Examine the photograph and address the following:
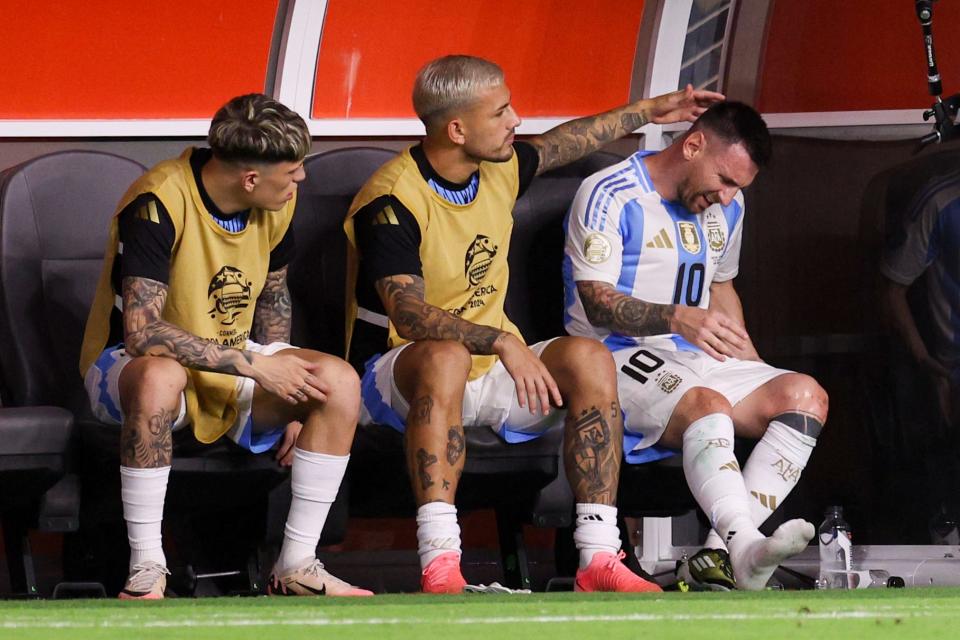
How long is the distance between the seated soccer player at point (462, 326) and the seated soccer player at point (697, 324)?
19 cm

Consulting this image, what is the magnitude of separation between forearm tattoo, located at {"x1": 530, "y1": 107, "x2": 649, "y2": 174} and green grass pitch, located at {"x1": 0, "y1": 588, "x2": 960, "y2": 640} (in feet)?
5.54

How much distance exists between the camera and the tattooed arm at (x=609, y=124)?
3.68 meters

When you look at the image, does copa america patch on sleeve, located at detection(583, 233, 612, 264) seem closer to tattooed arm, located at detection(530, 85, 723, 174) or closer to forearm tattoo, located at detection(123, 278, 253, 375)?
tattooed arm, located at detection(530, 85, 723, 174)

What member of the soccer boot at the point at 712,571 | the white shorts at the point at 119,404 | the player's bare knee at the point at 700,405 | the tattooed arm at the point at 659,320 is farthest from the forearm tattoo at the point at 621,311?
the white shorts at the point at 119,404

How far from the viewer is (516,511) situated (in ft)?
11.6

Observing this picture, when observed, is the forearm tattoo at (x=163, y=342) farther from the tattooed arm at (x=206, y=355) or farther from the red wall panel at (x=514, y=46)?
the red wall panel at (x=514, y=46)

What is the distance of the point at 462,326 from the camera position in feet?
10.1

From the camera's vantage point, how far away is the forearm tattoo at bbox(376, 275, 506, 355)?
10.0 feet

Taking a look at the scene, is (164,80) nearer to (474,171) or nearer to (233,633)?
(474,171)

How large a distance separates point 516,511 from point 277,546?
597 millimetres

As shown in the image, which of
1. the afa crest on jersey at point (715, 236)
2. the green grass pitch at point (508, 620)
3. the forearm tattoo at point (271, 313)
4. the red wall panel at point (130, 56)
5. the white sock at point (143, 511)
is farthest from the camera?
the red wall panel at point (130, 56)

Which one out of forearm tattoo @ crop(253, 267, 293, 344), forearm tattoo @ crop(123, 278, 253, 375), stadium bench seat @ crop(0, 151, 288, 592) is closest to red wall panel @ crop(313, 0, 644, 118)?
stadium bench seat @ crop(0, 151, 288, 592)

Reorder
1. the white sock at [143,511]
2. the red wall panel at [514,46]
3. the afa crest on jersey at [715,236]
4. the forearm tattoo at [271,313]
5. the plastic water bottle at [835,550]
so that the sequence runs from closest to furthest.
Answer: the white sock at [143,511] → the forearm tattoo at [271,313] → the afa crest on jersey at [715,236] → the plastic water bottle at [835,550] → the red wall panel at [514,46]

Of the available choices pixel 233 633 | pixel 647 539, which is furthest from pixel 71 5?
pixel 233 633
